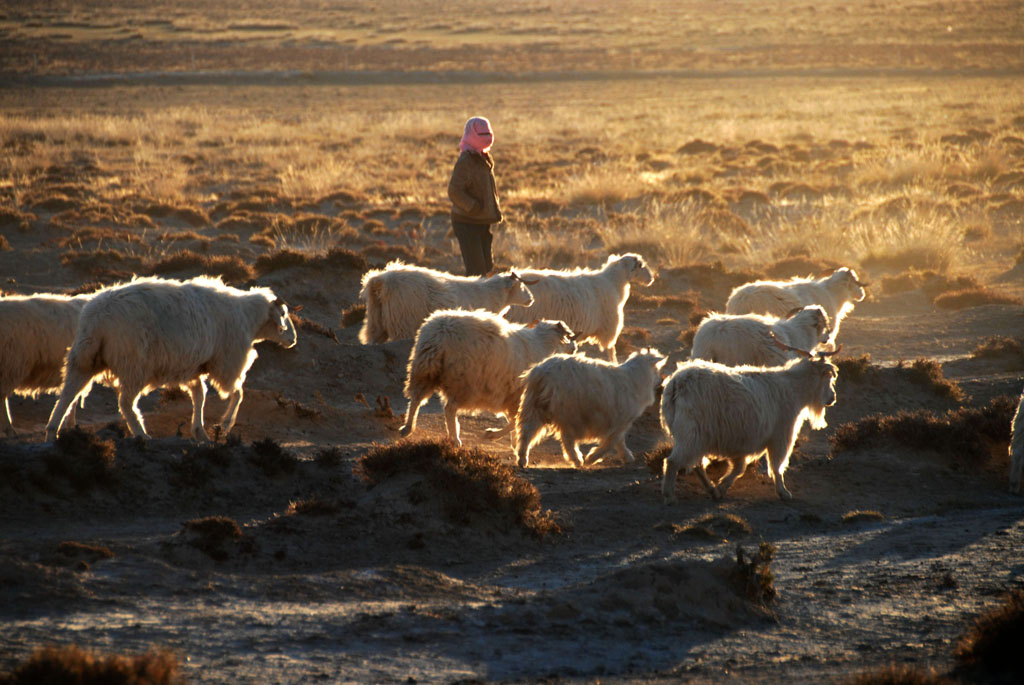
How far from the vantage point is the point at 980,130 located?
131ft

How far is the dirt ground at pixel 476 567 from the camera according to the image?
231 inches

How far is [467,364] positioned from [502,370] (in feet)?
1.34

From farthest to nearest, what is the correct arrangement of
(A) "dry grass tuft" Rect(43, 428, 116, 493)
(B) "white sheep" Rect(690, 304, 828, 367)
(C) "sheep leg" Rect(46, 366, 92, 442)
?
(B) "white sheep" Rect(690, 304, 828, 367) < (C) "sheep leg" Rect(46, 366, 92, 442) < (A) "dry grass tuft" Rect(43, 428, 116, 493)

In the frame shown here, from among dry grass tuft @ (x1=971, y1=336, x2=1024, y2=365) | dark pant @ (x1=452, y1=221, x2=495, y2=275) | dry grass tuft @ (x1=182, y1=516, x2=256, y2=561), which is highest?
dark pant @ (x1=452, y1=221, x2=495, y2=275)

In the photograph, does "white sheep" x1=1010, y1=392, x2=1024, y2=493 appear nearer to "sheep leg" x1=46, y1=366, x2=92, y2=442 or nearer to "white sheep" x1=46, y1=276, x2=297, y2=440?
"white sheep" x1=46, y1=276, x2=297, y2=440

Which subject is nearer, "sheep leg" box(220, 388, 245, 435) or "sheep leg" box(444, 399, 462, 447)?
"sheep leg" box(444, 399, 462, 447)

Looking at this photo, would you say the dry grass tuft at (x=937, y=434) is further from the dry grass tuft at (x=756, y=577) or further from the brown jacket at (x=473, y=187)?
the brown jacket at (x=473, y=187)

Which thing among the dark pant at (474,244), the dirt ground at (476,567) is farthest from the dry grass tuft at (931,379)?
the dark pant at (474,244)

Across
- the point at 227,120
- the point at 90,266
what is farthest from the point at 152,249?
the point at 227,120

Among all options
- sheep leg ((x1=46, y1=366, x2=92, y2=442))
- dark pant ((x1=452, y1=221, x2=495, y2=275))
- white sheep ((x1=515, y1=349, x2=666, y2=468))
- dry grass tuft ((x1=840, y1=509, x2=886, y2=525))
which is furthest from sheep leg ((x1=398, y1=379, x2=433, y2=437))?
dry grass tuft ((x1=840, y1=509, x2=886, y2=525))

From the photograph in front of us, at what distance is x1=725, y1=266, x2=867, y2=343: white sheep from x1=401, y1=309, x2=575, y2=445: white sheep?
12.2 ft

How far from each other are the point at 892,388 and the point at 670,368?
114 inches

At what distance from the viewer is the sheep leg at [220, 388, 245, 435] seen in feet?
36.8

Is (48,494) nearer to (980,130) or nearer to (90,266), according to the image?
(90,266)
